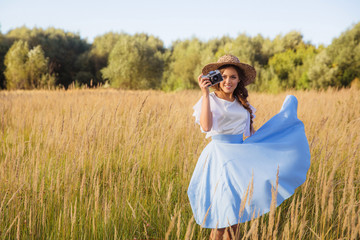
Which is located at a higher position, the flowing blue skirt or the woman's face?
the woman's face

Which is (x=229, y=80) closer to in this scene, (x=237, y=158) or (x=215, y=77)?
(x=215, y=77)

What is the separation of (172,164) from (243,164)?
2.99ft

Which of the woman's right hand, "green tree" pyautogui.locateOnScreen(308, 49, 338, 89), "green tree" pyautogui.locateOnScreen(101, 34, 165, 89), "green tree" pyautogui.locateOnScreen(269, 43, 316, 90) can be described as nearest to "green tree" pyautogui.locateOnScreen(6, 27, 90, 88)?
"green tree" pyautogui.locateOnScreen(101, 34, 165, 89)

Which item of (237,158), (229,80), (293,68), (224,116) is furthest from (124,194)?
(293,68)

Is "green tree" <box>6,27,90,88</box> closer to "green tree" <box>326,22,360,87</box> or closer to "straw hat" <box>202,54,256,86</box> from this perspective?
"green tree" <box>326,22,360,87</box>

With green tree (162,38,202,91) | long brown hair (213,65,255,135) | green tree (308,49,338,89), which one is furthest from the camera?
green tree (162,38,202,91)

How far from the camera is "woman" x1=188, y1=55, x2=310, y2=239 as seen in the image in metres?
1.44

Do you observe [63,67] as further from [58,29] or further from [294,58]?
[294,58]

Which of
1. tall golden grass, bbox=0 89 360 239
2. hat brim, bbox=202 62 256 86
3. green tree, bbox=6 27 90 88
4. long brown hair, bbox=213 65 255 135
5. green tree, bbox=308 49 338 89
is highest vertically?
green tree, bbox=6 27 90 88

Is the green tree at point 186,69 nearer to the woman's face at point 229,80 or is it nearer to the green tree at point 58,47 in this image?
the green tree at point 58,47

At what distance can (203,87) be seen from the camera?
5.47 ft

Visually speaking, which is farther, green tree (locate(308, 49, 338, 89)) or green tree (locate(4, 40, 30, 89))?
green tree (locate(4, 40, 30, 89))

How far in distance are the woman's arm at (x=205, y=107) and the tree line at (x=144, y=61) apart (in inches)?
540

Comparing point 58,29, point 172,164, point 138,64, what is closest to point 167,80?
point 138,64
